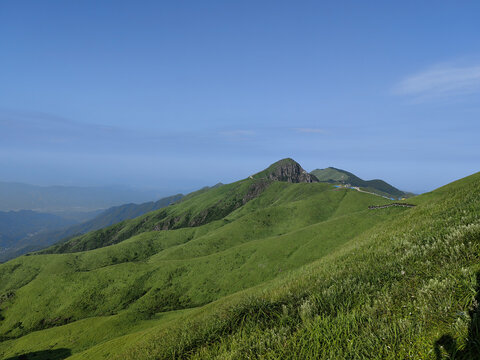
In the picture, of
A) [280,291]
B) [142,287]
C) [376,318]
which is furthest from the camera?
[142,287]

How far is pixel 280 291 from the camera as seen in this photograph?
1054 centimetres

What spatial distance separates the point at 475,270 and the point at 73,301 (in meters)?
103

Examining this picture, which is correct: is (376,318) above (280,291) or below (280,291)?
above

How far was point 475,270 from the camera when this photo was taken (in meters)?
5.82

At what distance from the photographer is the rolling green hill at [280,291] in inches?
208

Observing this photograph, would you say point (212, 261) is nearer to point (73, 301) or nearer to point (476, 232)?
point (73, 301)

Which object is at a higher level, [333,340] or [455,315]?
[455,315]

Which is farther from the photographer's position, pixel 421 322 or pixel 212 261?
pixel 212 261

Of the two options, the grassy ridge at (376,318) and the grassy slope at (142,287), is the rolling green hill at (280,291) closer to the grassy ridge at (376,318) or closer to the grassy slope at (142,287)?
the grassy ridge at (376,318)

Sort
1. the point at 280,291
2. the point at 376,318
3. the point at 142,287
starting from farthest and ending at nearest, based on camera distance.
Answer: the point at 142,287 < the point at 280,291 < the point at 376,318

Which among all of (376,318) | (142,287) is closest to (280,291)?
(376,318)

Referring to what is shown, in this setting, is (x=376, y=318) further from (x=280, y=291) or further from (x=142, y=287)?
(x=142, y=287)

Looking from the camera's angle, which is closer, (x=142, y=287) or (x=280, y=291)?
(x=280, y=291)

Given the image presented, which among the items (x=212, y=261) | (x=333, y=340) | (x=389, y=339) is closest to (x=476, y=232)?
(x=389, y=339)
